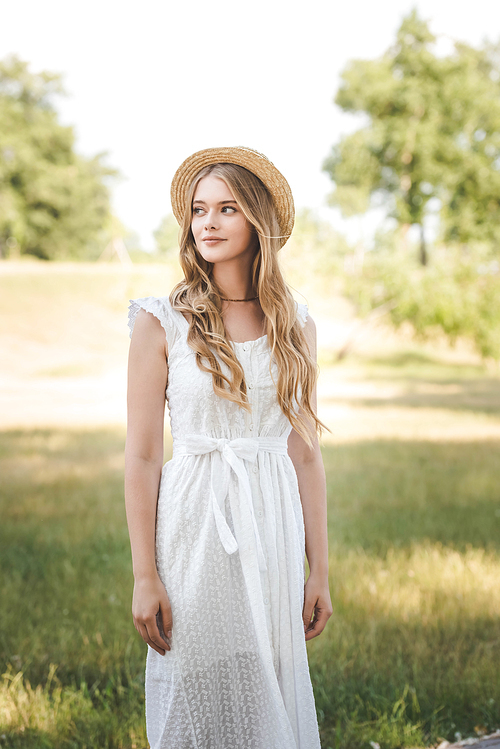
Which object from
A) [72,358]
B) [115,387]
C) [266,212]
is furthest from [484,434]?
[72,358]

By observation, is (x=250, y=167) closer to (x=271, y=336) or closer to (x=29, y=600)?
(x=271, y=336)

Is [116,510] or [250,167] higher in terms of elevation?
[250,167]

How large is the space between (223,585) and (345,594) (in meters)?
2.50

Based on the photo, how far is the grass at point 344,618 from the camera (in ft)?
8.85

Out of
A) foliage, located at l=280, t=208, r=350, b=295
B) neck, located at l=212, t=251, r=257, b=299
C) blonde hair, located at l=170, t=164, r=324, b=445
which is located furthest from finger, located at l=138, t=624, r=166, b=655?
foliage, located at l=280, t=208, r=350, b=295

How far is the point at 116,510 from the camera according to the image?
6121 mm

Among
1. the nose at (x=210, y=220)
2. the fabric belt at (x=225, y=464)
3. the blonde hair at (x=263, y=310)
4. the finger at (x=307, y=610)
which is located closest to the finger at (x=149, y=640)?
the fabric belt at (x=225, y=464)

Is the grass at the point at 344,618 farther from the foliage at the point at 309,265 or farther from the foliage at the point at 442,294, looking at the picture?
the foliage at the point at 309,265

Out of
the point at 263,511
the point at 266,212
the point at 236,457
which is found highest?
the point at 266,212

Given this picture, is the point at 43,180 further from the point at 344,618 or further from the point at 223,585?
the point at 223,585

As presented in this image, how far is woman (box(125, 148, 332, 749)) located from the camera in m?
1.70

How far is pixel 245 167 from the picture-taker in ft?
6.34

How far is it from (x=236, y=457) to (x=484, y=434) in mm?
9107

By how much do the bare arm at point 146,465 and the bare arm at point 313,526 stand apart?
0.40 meters
